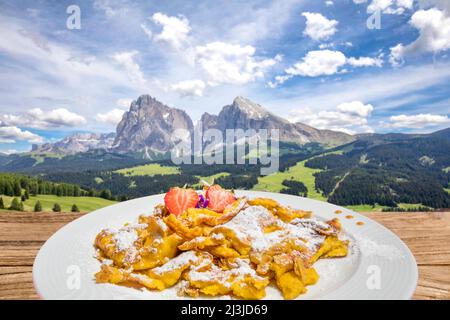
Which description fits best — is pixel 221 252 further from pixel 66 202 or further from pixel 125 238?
pixel 66 202

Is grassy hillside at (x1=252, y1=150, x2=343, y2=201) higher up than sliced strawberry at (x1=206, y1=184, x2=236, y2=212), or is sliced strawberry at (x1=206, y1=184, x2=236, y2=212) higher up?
sliced strawberry at (x1=206, y1=184, x2=236, y2=212)

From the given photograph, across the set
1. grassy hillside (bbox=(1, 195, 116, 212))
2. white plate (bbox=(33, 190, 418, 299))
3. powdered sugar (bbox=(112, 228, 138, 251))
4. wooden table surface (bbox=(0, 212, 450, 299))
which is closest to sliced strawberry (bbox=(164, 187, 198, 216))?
powdered sugar (bbox=(112, 228, 138, 251))

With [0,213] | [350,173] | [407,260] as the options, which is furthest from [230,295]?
[350,173]

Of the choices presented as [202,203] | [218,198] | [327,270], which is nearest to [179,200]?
[202,203]

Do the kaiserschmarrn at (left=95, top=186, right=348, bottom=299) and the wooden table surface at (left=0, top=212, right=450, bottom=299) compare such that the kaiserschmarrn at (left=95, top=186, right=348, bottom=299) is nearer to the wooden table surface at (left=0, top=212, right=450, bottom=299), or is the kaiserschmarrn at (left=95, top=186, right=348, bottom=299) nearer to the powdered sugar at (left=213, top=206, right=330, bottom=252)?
the powdered sugar at (left=213, top=206, right=330, bottom=252)
